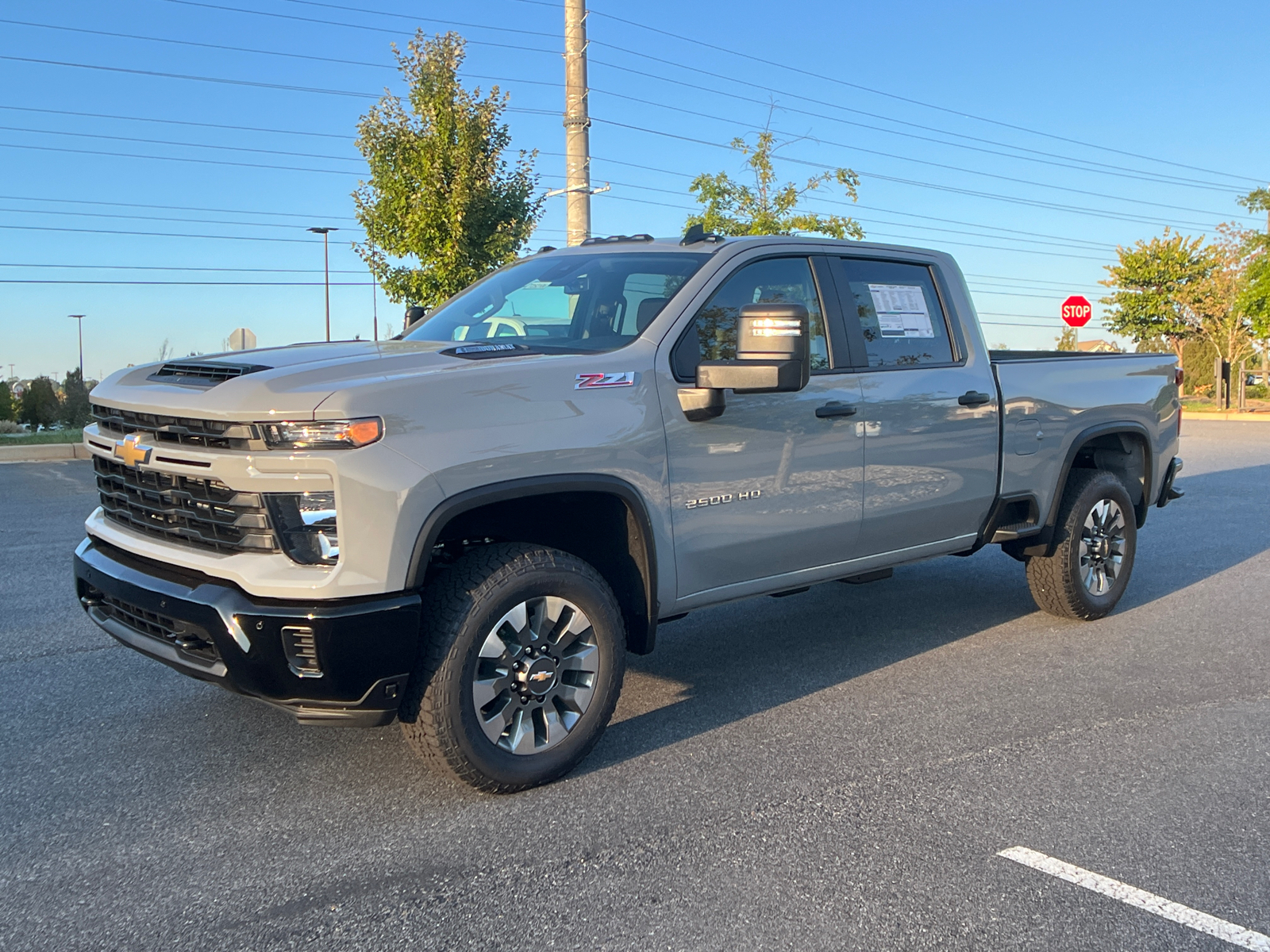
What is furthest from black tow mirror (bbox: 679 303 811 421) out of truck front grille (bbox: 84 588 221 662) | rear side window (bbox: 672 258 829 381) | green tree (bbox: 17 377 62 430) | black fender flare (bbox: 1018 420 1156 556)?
green tree (bbox: 17 377 62 430)

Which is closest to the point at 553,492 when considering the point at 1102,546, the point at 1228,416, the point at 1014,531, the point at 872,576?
the point at 872,576

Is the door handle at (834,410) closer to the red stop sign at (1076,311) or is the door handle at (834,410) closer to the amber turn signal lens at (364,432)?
the amber turn signal lens at (364,432)

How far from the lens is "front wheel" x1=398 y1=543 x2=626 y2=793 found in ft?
11.5

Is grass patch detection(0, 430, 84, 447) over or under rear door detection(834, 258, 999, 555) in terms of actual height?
under

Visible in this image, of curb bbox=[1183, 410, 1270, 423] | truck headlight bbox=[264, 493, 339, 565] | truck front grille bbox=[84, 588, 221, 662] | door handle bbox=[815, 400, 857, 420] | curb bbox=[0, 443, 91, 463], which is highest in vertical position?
door handle bbox=[815, 400, 857, 420]

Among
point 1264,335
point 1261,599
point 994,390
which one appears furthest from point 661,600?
point 1264,335

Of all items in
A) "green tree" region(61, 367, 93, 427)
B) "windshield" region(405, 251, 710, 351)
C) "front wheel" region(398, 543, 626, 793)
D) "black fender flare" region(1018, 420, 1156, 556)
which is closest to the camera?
"front wheel" region(398, 543, 626, 793)

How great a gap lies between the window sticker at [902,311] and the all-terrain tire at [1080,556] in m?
1.43

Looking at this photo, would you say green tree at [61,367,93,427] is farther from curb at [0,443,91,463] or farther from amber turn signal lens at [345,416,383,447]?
amber turn signal lens at [345,416,383,447]

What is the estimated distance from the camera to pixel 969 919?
288cm

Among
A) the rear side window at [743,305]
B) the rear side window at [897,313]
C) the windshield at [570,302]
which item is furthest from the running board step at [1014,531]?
the windshield at [570,302]

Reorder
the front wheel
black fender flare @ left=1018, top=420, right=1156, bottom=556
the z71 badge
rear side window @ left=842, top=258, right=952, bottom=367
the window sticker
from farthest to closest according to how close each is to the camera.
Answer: black fender flare @ left=1018, top=420, right=1156, bottom=556 → the window sticker → rear side window @ left=842, top=258, right=952, bottom=367 → the z71 badge → the front wheel

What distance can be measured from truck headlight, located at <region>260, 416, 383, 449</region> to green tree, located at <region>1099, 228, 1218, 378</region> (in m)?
36.9

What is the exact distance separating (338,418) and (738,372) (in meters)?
1.46
